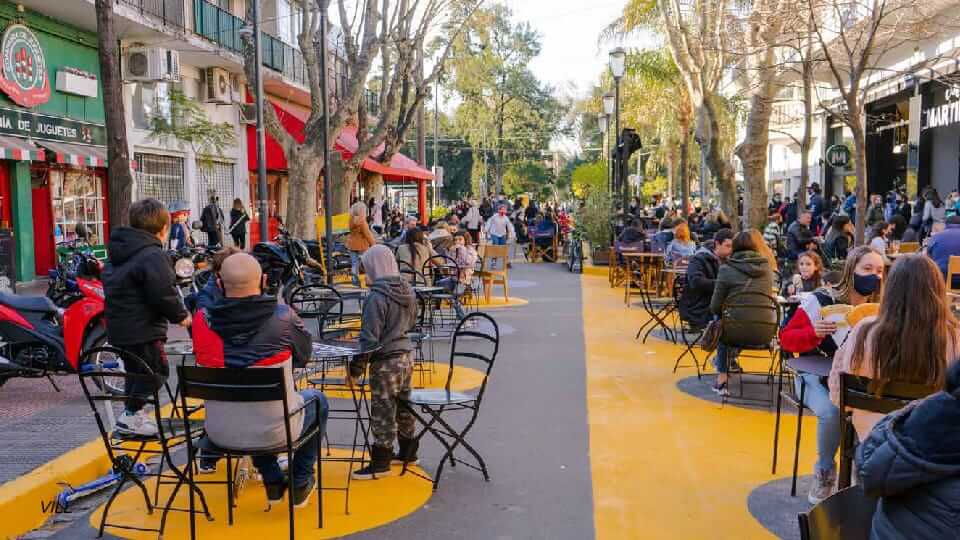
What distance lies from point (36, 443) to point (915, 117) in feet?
77.2

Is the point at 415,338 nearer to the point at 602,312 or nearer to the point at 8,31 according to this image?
the point at 602,312

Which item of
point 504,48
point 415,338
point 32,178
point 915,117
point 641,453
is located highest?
point 504,48

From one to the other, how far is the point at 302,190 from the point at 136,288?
43.0 ft

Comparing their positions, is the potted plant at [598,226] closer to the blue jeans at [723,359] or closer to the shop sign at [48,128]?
the shop sign at [48,128]

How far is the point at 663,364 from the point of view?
378 inches

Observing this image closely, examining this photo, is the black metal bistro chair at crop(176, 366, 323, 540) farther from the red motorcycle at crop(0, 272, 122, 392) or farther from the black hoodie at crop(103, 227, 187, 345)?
the red motorcycle at crop(0, 272, 122, 392)

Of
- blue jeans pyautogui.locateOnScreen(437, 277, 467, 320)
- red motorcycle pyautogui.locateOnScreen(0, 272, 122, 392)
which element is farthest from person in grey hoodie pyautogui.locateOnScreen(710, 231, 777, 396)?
red motorcycle pyautogui.locateOnScreen(0, 272, 122, 392)

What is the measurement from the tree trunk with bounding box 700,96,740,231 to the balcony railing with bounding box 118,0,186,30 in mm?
11267

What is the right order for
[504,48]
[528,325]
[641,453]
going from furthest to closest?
[504,48]
[528,325]
[641,453]

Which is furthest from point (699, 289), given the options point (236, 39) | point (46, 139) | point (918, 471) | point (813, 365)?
point (236, 39)

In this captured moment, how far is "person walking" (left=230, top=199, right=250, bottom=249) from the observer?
20328mm

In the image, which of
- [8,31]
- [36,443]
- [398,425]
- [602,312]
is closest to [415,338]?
[398,425]

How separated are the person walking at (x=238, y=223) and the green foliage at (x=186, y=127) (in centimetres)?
121

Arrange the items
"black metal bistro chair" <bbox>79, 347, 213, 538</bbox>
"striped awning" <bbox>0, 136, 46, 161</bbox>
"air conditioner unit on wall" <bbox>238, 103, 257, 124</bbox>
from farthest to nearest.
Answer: "air conditioner unit on wall" <bbox>238, 103, 257, 124</bbox> → "striped awning" <bbox>0, 136, 46, 161</bbox> → "black metal bistro chair" <bbox>79, 347, 213, 538</bbox>
